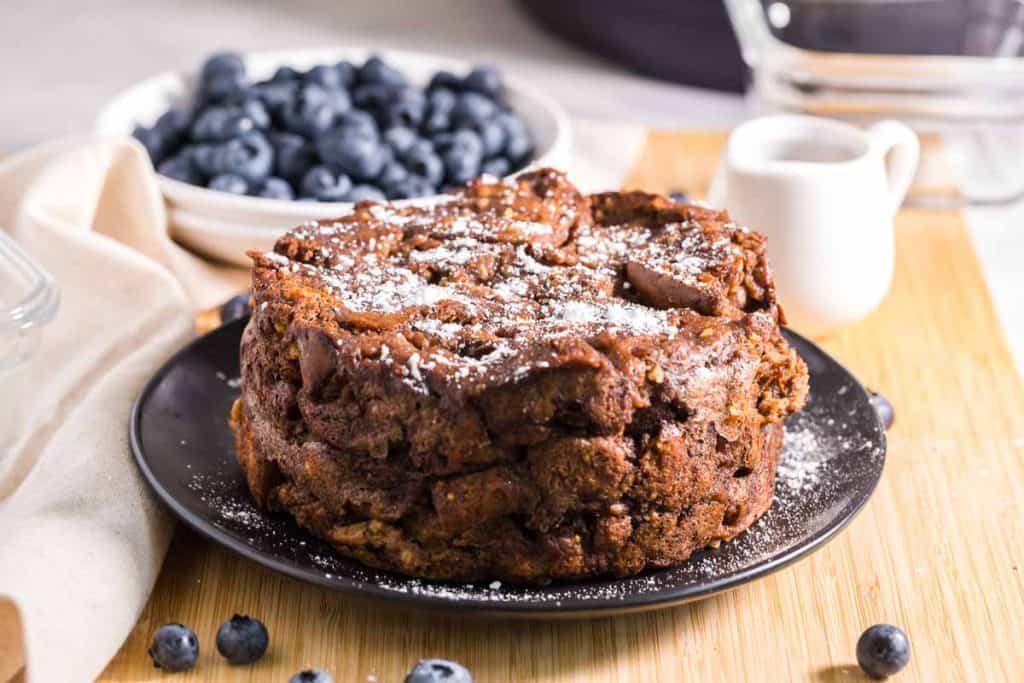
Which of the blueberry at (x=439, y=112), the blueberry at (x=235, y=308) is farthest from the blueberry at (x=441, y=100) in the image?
the blueberry at (x=235, y=308)

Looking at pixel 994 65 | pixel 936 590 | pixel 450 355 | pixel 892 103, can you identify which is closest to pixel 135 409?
pixel 450 355

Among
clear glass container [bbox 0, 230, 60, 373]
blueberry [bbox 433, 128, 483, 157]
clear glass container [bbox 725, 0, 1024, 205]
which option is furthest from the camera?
clear glass container [bbox 725, 0, 1024, 205]

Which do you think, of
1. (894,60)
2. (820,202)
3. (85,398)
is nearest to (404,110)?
(820,202)

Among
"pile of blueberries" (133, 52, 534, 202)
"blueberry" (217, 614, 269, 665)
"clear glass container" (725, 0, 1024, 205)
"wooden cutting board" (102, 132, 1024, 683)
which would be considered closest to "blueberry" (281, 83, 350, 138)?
"pile of blueberries" (133, 52, 534, 202)

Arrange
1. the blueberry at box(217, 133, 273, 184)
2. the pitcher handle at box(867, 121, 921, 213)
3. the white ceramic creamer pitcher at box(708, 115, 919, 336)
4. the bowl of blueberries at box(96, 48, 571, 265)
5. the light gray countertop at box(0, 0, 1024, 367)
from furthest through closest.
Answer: the light gray countertop at box(0, 0, 1024, 367)
the blueberry at box(217, 133, 273, 184)
the bowl of blueberries at box(96, 48, 571, 265)
the pitcher handle at box(867, 121, 921, 213)
the white ceramic creamer pitcher at box(708, 115, 919, 336)

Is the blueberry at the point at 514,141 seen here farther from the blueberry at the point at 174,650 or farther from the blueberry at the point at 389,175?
the blueberry at the point at 174,650

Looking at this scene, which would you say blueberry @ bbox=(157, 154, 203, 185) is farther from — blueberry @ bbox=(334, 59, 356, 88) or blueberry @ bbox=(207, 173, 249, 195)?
blueberry @ bbox=(334, 59, 356, 88)

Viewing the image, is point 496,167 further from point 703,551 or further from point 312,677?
point 312,677
